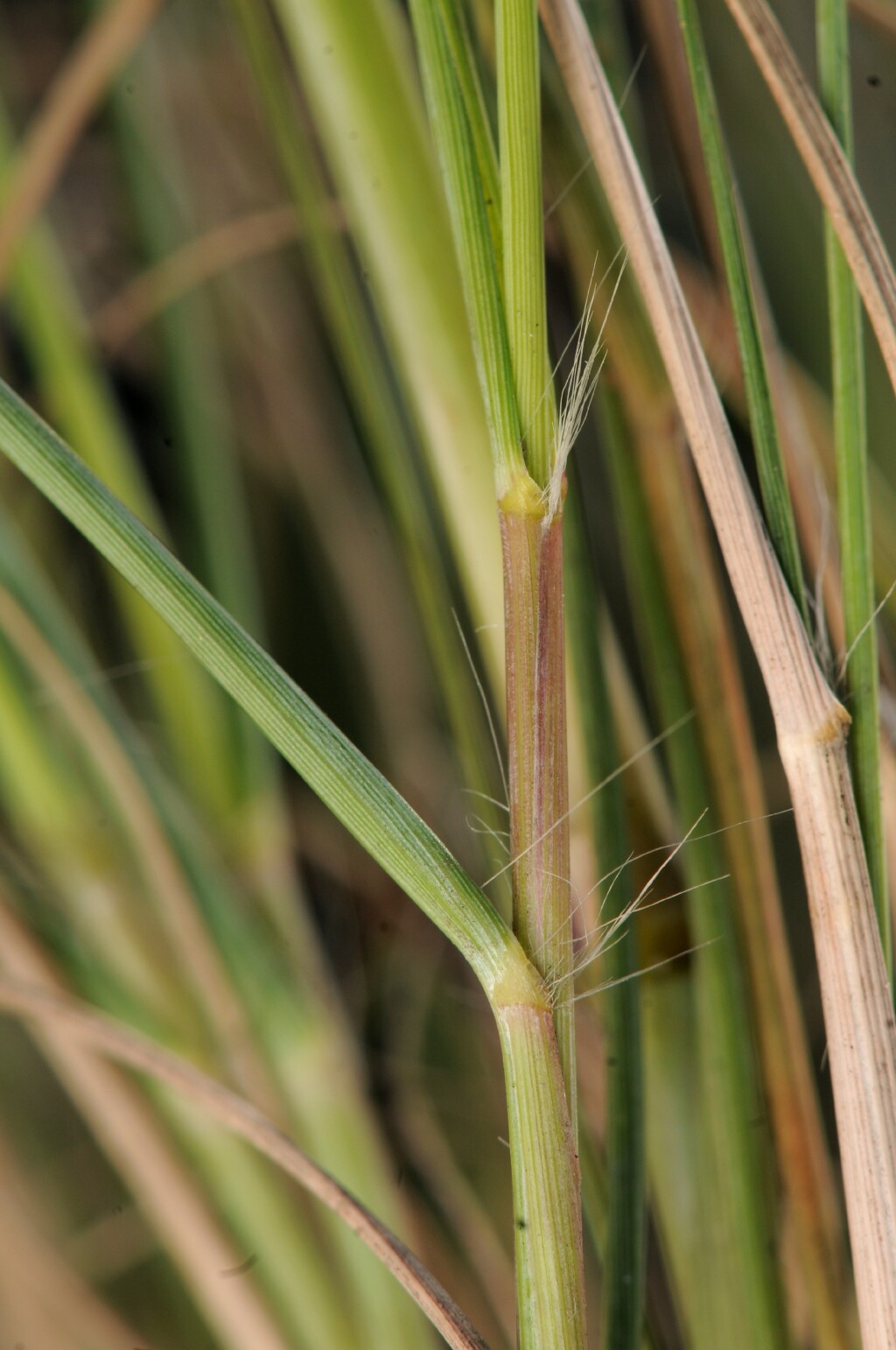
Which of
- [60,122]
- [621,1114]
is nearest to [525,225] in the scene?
[621,1114]

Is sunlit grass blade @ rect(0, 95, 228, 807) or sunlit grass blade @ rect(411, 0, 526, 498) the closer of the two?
sunlit grass blade @ rect(411, 0, 526, 498)

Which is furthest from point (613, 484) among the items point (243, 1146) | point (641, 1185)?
point (243, 1146)

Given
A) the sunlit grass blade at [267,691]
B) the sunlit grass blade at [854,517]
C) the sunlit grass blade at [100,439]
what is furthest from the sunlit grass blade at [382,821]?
the sunlit grass blade at [100,439]

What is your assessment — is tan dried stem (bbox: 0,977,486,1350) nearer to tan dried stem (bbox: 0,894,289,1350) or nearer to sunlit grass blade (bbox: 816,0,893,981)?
tan dried stem (bbox: 0,894,289,1350)

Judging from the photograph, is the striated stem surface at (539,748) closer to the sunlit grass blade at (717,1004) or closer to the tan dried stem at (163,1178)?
the sunlit grass blade at (717,1004)

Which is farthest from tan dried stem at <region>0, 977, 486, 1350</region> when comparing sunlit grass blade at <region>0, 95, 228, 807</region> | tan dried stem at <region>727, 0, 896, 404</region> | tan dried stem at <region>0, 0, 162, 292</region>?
tan dried stem at <region>0, 0, 162, 292</region>

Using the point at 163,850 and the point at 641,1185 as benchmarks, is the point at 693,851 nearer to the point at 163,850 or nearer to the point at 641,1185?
the point at 641,1185
